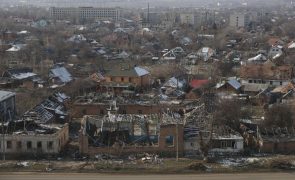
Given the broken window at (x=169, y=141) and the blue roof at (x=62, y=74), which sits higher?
the broken window at (x=169, y=141)

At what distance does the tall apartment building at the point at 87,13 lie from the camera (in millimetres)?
83731

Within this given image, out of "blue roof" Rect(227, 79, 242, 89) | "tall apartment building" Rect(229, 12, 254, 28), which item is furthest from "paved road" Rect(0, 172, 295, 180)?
"tall apartment building" Rect(229, 12, 254, 28)

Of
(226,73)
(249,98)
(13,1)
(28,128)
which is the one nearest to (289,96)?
(249,98)

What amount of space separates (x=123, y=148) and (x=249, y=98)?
8.87m

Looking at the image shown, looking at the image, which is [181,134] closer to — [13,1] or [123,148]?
[123,148]

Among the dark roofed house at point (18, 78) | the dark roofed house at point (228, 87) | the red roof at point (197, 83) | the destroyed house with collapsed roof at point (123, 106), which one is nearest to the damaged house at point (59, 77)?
the dark roofed house at point (18, 78)

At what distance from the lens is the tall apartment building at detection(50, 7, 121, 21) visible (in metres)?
83.7

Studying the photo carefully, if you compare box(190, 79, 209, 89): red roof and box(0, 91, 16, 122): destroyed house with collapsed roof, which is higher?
box(0, 91, 16, 122): destroyed house with collapsed roof

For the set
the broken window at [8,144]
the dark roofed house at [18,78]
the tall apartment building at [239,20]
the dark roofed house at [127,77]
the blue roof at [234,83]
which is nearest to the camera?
the broken window at [8,144]

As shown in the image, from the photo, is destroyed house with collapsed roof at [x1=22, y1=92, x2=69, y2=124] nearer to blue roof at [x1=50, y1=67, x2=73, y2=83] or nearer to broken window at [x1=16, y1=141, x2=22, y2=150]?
broken window at [x1=16, y1=141, x2=22, y2=150]

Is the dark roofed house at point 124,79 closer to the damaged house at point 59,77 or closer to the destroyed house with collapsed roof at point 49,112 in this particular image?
the damaged house at point 59,77

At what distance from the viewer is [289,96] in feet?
69.9

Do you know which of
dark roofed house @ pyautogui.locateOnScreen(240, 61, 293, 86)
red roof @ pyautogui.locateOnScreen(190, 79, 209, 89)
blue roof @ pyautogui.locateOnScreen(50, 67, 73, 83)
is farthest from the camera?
blue roof @ pyautogui.locateOnScreen(50, 67, 73, 83)

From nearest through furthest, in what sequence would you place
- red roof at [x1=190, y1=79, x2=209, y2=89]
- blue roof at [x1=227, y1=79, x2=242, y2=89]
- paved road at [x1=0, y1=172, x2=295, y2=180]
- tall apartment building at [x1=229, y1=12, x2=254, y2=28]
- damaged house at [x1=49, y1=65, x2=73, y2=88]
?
paved road at [x1=0, y1=172, x2=295, y2=180] → blue roof at [x1=227, y1=79, x2=242, y2=89] → red roof at [x1=190, y1=79, x2=209, y2=89] → damaged house at [x1=49, y1=65, x2=73, y2=88] → tall apartment building at [x1=229, y1=12, x2=254, y2=28]
